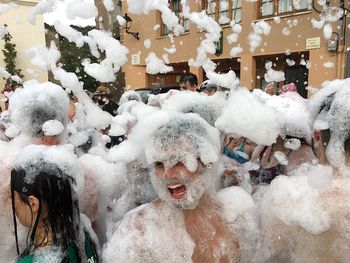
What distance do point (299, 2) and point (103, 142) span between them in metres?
6.66

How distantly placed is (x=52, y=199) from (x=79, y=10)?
1.29 meters

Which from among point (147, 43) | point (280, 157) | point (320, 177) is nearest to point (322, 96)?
point (320, 177)

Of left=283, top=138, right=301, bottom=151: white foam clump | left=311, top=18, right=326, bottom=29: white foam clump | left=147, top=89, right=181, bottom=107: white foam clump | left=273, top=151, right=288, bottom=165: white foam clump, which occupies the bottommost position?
left=273, top=151, right=288, bottom=165: white foam clump

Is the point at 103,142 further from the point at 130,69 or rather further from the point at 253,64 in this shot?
the point at 130,69

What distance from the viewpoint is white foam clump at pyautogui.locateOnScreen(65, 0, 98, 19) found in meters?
2.26

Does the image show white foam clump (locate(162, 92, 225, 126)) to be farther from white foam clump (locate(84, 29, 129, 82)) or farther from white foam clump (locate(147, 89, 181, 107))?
white foam clump (locate(84, 29, 129, 82))

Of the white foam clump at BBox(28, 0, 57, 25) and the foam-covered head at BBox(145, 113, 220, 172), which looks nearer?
the foam-covered head at BBox(145, 113, 220, 172)

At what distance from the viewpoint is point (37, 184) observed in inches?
53.1

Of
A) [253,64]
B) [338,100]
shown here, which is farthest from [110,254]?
[253,64]

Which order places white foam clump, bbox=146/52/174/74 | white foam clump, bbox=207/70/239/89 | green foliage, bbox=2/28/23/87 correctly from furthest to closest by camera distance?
green foliage, bbox=2/28/23/87
white foam clump, bbox=146/52/174/74
white foam clump, bbox=207/70/239/89

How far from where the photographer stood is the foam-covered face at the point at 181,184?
4.38ft

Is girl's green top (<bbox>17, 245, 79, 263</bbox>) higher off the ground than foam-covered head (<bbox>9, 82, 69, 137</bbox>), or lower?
lower

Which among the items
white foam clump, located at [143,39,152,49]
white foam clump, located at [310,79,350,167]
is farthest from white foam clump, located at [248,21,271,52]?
white foam clump, located at [310,79,350,167]

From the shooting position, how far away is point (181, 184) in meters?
1.35
